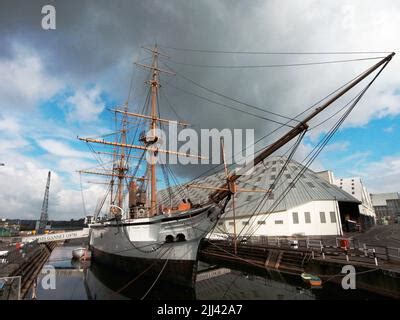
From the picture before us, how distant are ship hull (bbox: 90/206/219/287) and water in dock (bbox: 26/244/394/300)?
943mm

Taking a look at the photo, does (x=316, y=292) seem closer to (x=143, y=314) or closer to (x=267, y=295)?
(x=267, y=295)

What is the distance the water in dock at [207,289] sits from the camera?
1437 cm

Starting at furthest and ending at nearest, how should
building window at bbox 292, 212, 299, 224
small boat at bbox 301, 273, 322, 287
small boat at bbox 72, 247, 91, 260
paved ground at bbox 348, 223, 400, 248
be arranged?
building window at bbox 292, 212, 299, 224, small boat at bbox 72, 247, 91, 260, paved ground at bbox 348, 223, 400, 248, small boat at bbox 301, 273, 322, 287

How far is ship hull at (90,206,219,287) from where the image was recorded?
56.4 ft

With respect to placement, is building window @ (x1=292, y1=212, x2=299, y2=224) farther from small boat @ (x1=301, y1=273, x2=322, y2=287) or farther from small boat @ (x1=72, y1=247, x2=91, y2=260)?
small boat @ (x1=72, y1=247, x2=91, y2=260)

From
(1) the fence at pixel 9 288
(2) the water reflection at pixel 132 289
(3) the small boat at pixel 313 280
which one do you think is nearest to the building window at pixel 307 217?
(3) the small boat at pixel 313 280

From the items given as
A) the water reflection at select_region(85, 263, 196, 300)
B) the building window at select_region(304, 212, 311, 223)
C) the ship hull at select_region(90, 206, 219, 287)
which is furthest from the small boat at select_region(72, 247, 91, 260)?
the building window at select_region(304, 212, 311, 223)

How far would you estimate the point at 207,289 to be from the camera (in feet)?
55.4

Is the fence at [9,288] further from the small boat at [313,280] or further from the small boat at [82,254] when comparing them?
the small boat at [82,254]

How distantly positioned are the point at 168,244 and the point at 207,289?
13.7ft

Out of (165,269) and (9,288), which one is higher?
(9,288)

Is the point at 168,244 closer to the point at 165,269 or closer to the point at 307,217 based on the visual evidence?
the point at 165,269

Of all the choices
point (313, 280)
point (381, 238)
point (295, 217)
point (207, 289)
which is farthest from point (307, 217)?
point (207, 289)

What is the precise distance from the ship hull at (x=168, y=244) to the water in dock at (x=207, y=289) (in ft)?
3.10
